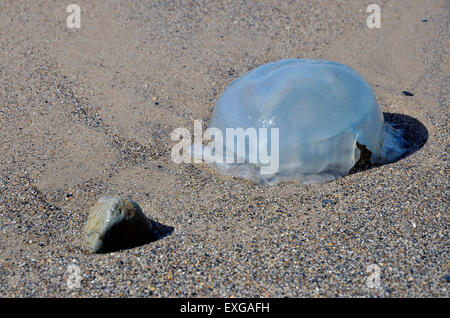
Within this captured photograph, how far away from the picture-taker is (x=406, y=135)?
409 cm

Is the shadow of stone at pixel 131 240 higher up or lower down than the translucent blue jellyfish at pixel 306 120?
lower down

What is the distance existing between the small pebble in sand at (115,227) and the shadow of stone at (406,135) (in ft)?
4.98

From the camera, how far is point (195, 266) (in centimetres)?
294

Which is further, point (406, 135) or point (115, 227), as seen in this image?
point (406, 135)

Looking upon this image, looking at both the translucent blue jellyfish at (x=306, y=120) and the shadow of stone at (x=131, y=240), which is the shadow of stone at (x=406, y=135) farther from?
the shadow of stone at (x=131, y=240)

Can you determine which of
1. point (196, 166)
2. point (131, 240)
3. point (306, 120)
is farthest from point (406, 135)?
point (131, 240)

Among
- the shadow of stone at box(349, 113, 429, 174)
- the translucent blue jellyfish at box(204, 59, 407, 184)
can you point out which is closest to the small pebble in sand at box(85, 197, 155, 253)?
the translucent blue jellyfish at box(204, 59, 407, 184)

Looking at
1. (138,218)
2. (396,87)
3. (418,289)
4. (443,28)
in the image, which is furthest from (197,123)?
(443,28)

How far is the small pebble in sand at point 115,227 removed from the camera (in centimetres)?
300

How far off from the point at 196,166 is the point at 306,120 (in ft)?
2.78

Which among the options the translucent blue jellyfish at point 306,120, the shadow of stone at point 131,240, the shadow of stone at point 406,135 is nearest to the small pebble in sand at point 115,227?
the shadow of stone at point 131,240

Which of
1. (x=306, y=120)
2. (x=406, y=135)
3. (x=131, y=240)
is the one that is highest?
(x=306, y=120)

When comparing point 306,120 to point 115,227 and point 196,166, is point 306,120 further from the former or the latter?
point 115,227

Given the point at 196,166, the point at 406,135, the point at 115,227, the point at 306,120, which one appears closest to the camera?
the point at 115,227
